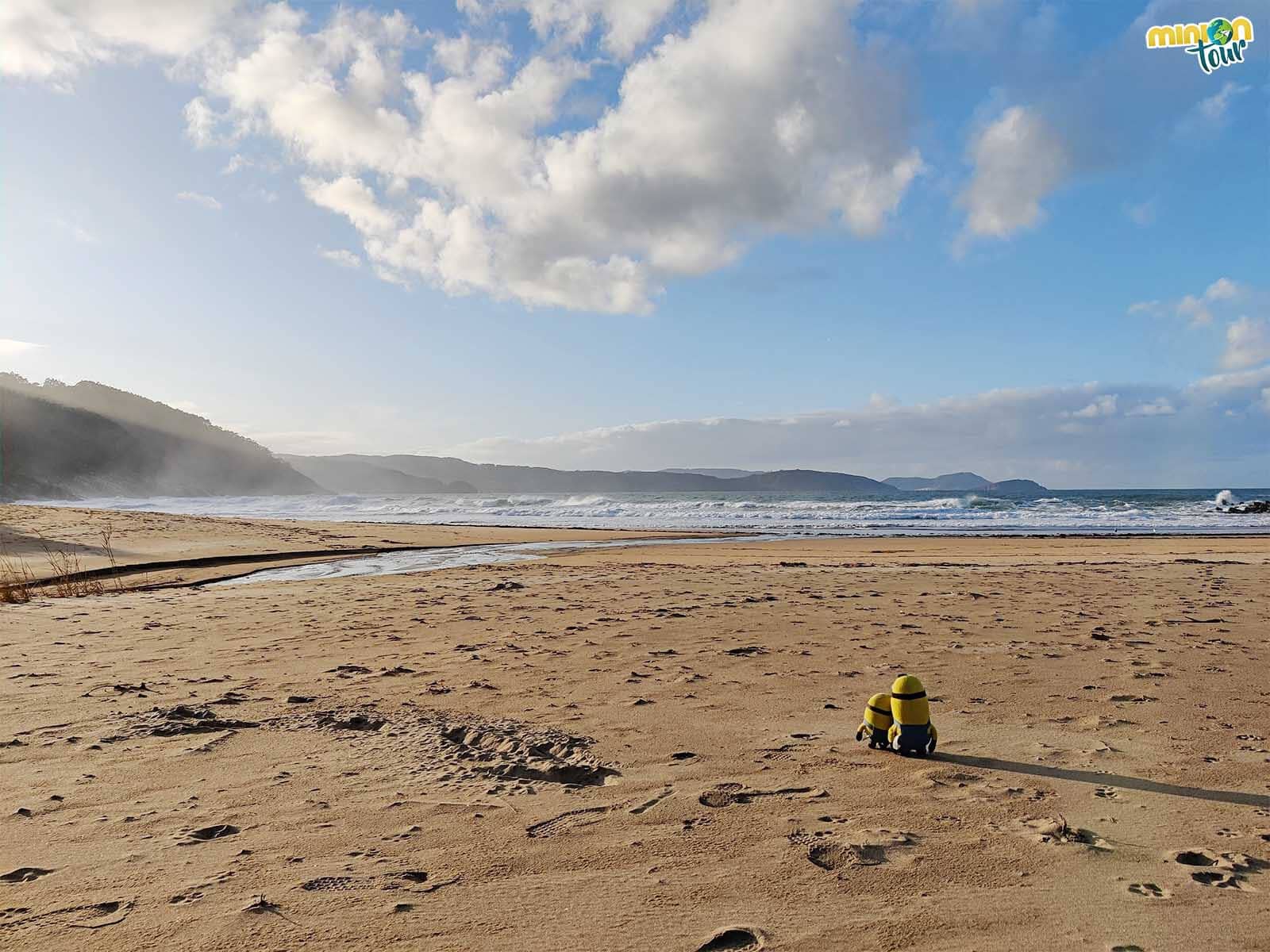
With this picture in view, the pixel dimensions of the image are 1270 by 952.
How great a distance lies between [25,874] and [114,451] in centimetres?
11188

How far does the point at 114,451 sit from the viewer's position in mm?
94312

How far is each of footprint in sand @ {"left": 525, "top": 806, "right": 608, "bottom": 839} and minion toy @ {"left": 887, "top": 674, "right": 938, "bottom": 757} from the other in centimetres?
162

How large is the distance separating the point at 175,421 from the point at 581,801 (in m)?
139

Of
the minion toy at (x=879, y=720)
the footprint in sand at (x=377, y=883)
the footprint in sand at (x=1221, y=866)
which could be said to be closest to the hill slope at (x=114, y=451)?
the footprint in sand at (x=377, y=883)

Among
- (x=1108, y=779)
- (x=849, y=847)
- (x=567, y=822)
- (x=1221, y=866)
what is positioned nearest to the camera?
(x=1221, y=866)

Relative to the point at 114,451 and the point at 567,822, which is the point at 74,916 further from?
the point at 114,451

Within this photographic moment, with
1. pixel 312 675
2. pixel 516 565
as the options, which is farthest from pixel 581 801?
pixel 516 565

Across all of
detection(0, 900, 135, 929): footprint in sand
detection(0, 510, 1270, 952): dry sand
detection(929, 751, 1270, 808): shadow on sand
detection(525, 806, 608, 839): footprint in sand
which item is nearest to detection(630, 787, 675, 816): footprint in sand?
detection(0, 510, 1270, 952): dry sand

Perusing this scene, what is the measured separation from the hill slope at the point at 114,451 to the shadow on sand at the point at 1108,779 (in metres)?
83.3

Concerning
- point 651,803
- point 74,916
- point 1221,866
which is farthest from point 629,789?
point 1221,866

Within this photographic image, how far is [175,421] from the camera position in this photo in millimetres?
120188

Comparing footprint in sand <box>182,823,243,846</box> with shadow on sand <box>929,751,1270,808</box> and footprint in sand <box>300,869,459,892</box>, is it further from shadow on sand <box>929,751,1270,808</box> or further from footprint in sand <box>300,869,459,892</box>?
shadow on sand <box>929,751,1270,808</box>

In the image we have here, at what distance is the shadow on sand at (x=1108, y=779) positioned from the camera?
334 centimetres

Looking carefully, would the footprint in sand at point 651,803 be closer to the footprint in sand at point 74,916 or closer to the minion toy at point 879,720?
the minion toy at point 879,720
